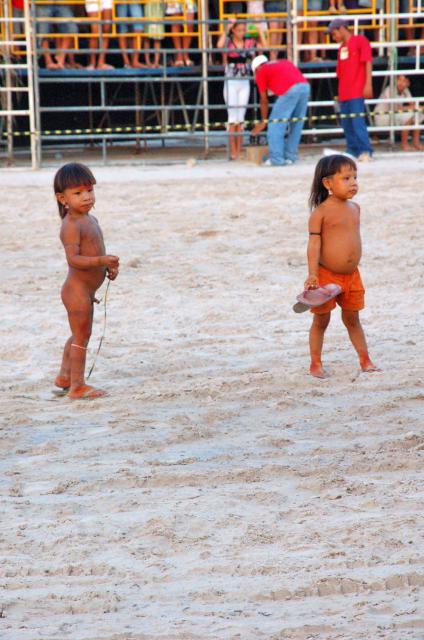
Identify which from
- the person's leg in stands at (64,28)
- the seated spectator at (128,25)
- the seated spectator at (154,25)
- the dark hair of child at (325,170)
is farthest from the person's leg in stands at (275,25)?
the dark hair of child at (325,170)

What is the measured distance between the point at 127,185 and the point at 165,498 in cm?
913

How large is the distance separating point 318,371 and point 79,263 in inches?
52.1

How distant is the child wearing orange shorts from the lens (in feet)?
18.8

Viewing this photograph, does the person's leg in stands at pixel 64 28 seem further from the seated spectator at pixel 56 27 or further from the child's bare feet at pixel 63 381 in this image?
the child's bare feet at pixel 63 381

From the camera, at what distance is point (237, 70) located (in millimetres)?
15055

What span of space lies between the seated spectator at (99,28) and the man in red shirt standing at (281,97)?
7.32 feet

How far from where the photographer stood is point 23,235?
9.92 metres

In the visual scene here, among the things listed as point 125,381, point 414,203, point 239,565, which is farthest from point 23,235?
point 239,565

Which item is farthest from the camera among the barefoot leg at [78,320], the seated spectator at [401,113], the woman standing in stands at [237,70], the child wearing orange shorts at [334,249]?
the seated spectator at [401,113]

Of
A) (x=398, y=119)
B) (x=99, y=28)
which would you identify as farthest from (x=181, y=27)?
(x=398, y=119)

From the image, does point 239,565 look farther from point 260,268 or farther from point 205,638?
point 260,268

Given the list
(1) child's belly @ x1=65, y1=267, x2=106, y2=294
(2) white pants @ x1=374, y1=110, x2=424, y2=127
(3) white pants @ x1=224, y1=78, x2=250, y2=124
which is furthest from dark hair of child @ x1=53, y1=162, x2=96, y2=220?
(2) white pants @ x1=374, y1=110, x2=424, y2=127

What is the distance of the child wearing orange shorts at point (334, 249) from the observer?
5.73 m

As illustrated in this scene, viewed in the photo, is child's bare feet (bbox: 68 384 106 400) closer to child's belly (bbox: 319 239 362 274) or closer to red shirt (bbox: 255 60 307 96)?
child's belly (bbox: 319 239 362 274)
